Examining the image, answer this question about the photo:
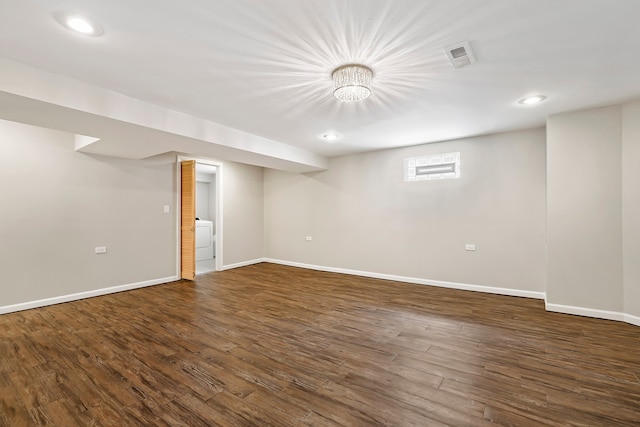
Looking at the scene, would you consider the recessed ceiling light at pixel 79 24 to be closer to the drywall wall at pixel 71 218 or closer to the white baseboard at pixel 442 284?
the drywall wall at pixel 71 218

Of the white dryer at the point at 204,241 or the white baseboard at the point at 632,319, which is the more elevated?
the white dryer at the point at 204,241

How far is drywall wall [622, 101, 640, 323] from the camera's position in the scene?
309 cm

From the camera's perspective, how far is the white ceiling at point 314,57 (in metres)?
1.71

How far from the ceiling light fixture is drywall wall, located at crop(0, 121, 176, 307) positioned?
417cm

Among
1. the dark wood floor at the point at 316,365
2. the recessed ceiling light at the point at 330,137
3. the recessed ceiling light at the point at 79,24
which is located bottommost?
the dark wood floor at the point at 316,365

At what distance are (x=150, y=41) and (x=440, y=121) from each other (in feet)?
11.1

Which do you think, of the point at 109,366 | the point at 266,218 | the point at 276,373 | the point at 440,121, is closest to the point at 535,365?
the point at 276,373

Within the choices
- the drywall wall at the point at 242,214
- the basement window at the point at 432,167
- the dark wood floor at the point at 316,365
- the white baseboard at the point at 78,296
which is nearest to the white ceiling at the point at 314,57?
the basement window at the point at 432,167

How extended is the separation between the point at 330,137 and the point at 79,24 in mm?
3241

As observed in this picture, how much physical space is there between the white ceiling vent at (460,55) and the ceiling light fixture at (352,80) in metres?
0.65

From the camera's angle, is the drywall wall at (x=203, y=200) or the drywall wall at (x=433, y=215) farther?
the drywall wall at (x=203, y=200)

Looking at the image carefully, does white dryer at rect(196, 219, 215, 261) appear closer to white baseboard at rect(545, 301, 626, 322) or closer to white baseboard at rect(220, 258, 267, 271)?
white baseboard at rect(220, 258, 267, 271)

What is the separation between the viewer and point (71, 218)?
4098 mm

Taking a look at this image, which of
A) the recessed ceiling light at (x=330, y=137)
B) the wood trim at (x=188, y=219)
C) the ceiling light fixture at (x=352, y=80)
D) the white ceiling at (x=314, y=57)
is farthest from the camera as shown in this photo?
the wood trim at (x=188, y=219)
